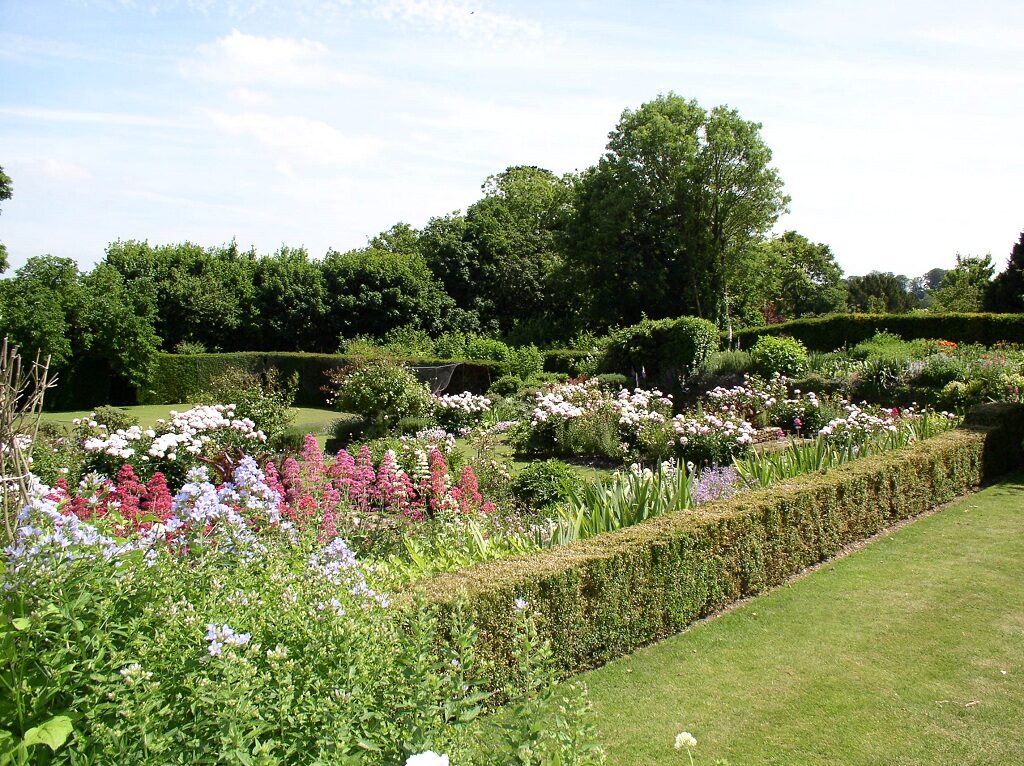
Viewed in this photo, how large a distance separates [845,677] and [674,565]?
1110 mm

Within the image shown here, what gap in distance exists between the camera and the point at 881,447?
8250 millimetres

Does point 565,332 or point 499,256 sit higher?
point 499,256

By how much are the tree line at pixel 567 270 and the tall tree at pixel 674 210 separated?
0.05 metres

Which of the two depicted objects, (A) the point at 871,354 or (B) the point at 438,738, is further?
(A) the point at 871,354

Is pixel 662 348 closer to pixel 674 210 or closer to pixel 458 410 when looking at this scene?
pixel 458 410

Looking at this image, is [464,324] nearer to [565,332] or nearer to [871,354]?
[565,332]

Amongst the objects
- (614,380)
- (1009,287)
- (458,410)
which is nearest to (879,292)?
(1009,287)

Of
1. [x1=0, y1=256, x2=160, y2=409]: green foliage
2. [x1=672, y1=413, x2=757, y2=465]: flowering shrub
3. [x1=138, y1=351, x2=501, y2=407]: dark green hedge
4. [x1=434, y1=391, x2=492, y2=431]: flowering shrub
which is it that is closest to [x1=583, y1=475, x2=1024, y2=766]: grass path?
[x1=672, y1=413, x2=757, y2=465]: flowering shrub

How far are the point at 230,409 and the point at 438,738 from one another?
7.64 meters

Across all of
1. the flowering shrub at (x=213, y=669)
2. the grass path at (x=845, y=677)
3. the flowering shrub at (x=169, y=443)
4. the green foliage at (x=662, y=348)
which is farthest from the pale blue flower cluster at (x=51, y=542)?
the green foliage at (x=662, y=348)

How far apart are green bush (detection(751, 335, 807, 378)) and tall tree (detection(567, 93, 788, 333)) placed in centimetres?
1308

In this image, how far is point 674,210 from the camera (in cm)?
2902

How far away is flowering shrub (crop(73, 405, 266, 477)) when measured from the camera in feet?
24.3

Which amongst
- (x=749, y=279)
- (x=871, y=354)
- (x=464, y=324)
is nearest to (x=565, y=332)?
(x=464, y=324)
